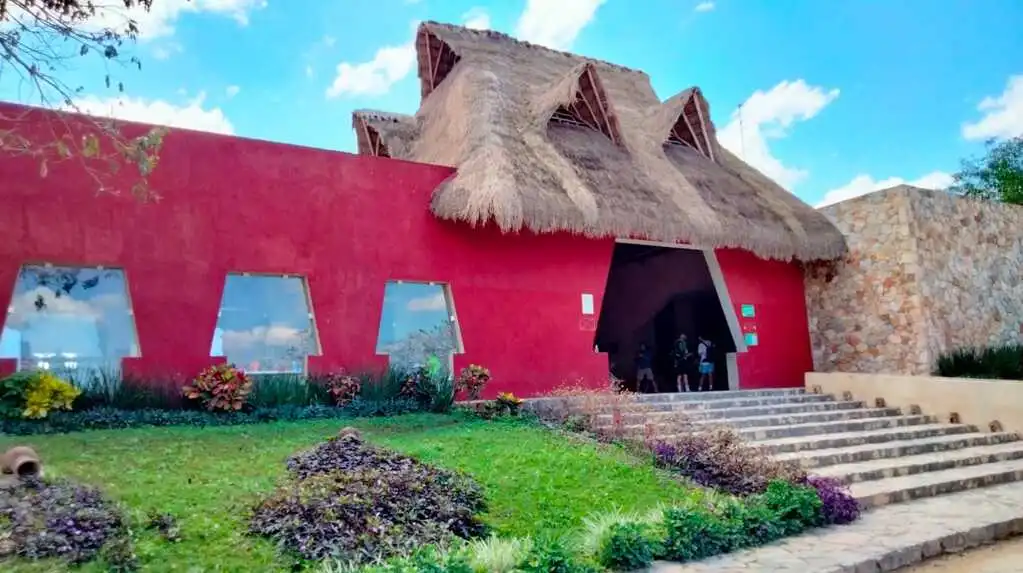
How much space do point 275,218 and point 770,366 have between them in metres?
9.91

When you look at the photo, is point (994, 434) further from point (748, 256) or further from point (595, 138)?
point (595, 138)

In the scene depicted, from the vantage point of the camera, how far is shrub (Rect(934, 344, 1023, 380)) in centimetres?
1316

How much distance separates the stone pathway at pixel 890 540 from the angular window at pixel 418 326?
20.7 ft

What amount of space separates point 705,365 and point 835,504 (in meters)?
8.69

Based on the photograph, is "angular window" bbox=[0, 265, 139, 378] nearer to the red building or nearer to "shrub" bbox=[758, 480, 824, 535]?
the red building

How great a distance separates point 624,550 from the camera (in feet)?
15.7

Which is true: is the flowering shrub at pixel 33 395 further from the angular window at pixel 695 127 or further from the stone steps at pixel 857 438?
the angular window at pixel 695 127

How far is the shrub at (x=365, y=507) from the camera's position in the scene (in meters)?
4.51

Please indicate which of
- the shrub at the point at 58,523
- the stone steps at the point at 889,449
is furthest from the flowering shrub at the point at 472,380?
the shrub at the point at 58,523

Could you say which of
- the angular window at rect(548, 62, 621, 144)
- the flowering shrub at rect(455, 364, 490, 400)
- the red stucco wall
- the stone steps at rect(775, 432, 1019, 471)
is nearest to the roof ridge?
the angular window at rect(548, 62, 621, 144)

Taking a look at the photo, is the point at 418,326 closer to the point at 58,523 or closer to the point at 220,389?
the point at 220,389

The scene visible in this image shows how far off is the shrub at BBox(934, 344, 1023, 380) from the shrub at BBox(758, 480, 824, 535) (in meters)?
8.92

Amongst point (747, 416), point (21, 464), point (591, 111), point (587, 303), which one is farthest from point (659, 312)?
point (21, 464)

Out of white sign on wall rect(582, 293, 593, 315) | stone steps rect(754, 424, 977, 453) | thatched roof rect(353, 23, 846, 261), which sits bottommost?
stone steps rect(754, 424, 977, 453)
